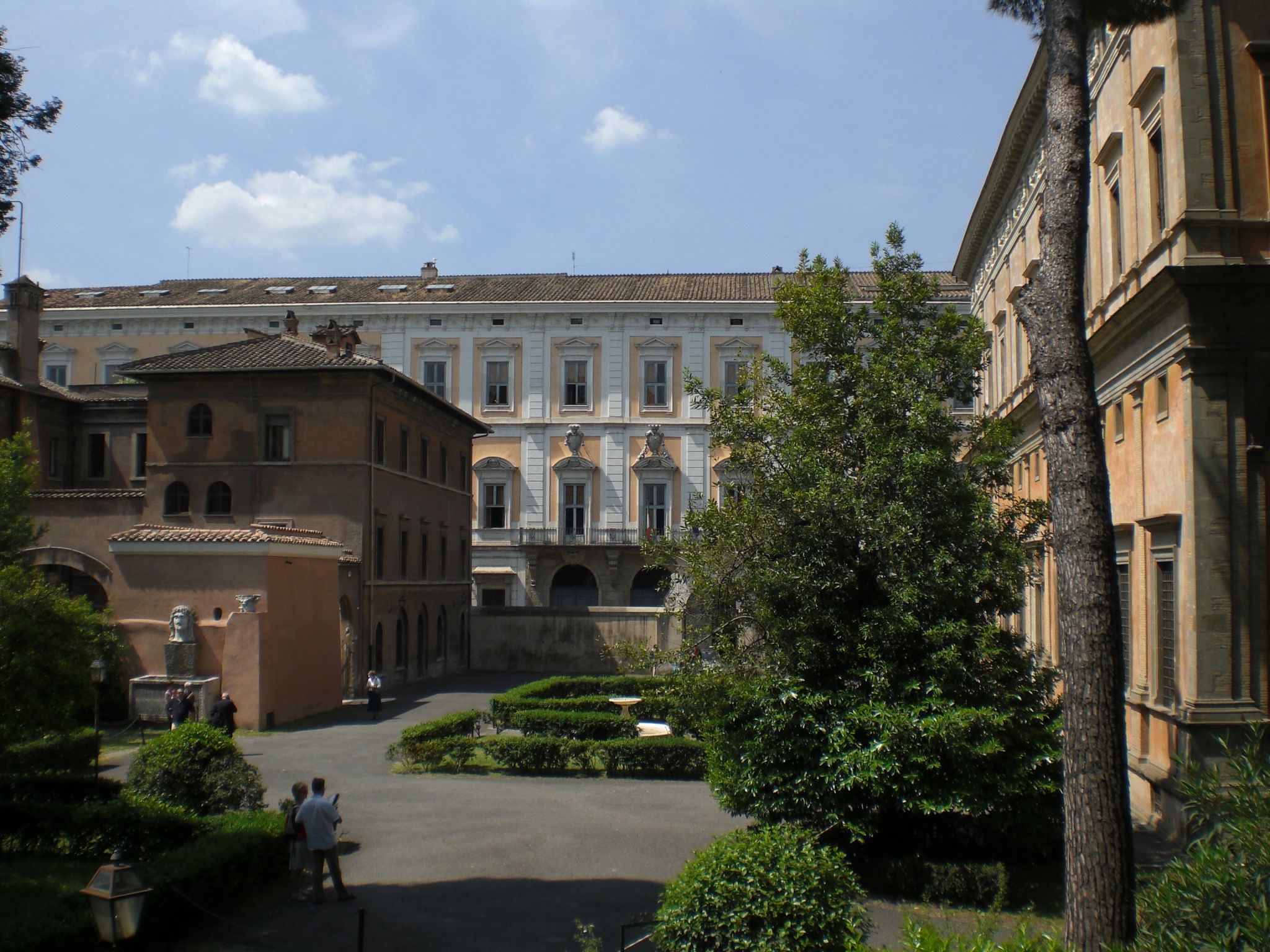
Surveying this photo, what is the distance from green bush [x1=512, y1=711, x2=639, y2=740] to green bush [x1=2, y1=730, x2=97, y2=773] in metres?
7.59

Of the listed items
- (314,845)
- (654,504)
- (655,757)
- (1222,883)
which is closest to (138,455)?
(654,504)

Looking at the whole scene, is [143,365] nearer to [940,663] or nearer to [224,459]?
[224,459]

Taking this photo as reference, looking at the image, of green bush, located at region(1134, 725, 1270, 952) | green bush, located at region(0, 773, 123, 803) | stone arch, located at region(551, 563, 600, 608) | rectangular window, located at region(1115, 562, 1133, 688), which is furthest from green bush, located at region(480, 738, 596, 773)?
stone arch, located at region(551, 563, 600, 608)

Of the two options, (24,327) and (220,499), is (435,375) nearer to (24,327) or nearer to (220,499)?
(24,327)

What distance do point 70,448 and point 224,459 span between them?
11016 millimetres

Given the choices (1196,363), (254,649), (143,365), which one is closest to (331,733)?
(254,649)

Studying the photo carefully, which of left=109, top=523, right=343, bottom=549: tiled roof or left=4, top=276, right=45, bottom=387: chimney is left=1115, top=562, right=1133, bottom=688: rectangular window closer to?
left=109, top=523, right=343, bottom=549: tiled roof

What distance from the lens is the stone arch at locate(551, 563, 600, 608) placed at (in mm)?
47000

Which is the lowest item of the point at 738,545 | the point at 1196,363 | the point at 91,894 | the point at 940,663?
the point at 91,894

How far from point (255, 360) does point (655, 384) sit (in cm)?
2128

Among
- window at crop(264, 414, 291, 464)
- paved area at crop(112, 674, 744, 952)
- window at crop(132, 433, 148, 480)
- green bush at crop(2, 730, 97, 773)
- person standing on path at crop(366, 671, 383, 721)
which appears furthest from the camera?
window at crop(132, 433, 148, 480)

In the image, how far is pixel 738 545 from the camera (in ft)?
40.1

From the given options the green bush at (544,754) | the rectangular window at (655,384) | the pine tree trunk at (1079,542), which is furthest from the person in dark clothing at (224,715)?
the rectangular window at (655,384)

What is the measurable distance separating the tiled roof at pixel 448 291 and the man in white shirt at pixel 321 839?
3816 centimetres
